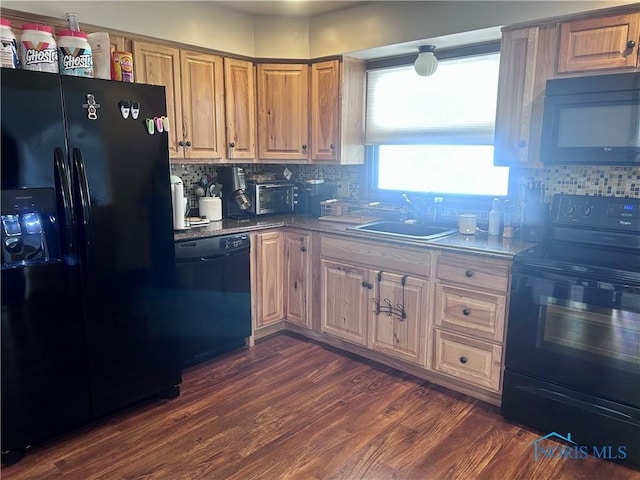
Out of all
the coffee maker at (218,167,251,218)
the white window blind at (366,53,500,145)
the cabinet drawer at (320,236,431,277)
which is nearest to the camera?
the cabinet drawer at (320,236,431,277)

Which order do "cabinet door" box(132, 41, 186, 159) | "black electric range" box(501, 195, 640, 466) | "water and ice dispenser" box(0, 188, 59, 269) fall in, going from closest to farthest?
1. "water and ice dispenser" box(0, 188, 59, 269)
2. "black electric range" box(501, 195, 640, 466)
3. "cabinet door" box(132, 41, 186, 159)

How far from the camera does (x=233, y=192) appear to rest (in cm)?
344

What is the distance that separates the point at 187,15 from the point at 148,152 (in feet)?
3.85

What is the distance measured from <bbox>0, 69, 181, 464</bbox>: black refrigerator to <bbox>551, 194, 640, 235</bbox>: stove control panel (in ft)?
7.00

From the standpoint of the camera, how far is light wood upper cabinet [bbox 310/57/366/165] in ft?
11.0

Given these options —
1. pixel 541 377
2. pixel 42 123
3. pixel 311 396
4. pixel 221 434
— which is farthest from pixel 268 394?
pixel 42 123

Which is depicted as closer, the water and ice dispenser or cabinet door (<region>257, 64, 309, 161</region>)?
the water and ice dispenser

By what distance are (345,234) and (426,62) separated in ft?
4.00

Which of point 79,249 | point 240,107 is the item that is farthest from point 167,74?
point 79,249

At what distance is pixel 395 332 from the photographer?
9.48ft

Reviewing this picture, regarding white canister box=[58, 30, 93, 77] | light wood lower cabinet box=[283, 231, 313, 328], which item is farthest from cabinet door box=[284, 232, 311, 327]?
white canister box=[58, 30, 93, 77]

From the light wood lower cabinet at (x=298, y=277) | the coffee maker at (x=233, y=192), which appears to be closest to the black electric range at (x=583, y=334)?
the light wood lower cabinet at (x=298, y=277)

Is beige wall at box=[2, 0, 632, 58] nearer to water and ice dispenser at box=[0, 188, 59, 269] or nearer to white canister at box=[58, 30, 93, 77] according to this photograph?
white canister at box=[58, 30, 93, 77]

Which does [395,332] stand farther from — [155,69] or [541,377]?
[155,69]
